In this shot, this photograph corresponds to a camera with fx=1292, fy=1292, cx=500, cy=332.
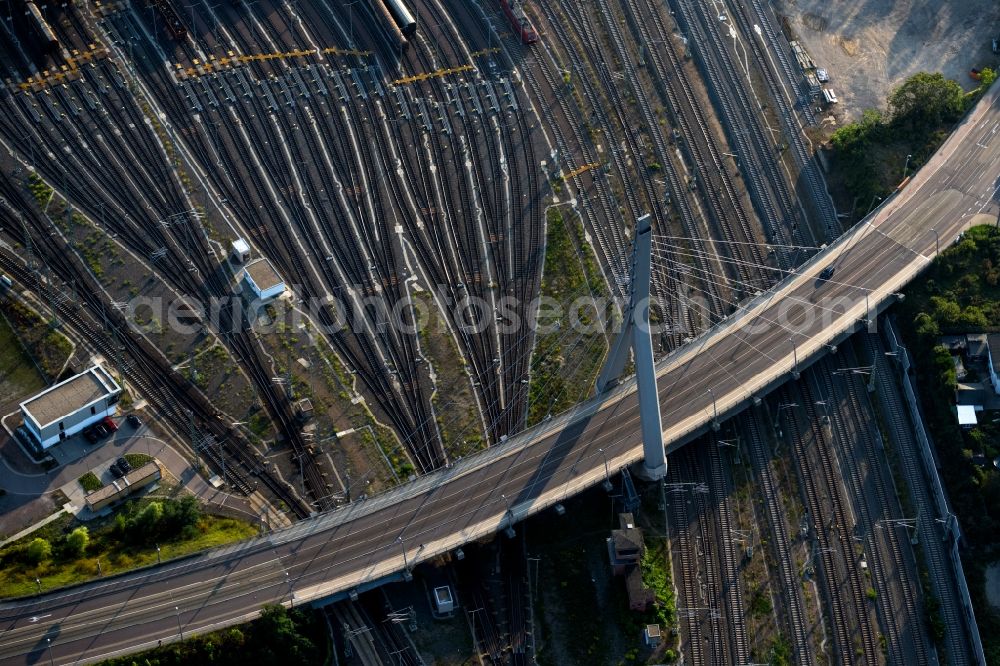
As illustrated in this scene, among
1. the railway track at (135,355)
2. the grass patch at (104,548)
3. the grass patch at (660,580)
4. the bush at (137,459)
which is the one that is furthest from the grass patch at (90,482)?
the grass patch at (660,580)

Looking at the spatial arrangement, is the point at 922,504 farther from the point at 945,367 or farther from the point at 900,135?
the point at 900,135

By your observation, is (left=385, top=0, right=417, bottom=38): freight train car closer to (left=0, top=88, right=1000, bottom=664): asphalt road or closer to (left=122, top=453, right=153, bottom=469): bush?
(left=0, top=88, right=1000, bottom=664): asphalt road

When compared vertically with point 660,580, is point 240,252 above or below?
above

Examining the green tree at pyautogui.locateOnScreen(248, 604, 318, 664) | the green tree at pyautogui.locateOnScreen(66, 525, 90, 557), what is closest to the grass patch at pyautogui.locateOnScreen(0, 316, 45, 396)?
the green tree at pyautogui.locateOnScreen(66, 525, 90, 557)

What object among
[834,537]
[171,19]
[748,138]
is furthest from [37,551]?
[748,138]

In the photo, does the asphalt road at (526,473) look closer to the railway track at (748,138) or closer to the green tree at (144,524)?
the green tree at (144,524)

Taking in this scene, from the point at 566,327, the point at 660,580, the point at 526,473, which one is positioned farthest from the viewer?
the point at 566,327
